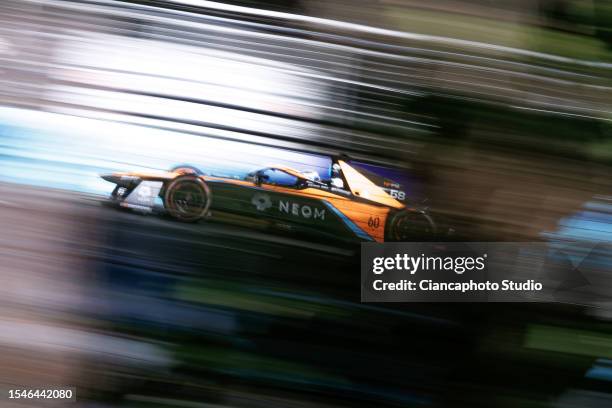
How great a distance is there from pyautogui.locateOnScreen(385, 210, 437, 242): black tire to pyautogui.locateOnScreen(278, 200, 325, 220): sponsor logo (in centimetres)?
14

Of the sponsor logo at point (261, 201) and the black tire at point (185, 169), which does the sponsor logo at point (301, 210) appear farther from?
the black tire at point (185, 169)

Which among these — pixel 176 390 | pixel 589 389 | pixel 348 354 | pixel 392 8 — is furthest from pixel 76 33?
pixel 589 389

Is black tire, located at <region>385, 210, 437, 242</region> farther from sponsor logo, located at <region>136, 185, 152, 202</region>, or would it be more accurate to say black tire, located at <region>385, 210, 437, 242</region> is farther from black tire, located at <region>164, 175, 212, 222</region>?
sponsor logo, located at <region>136, 185, 152, 202</region>

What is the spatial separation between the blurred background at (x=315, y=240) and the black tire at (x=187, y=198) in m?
0.04

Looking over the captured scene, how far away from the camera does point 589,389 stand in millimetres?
1233

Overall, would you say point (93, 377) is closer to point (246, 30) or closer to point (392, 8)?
point (246, 30)

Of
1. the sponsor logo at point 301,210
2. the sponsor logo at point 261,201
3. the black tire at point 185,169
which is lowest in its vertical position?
the sponsor logo at point 301,210

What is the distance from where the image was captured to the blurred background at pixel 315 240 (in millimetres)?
1194

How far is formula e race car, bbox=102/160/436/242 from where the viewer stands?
3.80ft

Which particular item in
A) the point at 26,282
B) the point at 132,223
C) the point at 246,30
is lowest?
the point at 26,282

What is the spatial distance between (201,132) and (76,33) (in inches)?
14.0

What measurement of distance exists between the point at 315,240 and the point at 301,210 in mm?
66

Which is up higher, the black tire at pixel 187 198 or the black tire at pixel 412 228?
the black tire at pixel 187 198

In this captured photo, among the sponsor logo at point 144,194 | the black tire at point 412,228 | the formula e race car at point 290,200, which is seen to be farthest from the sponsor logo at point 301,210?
the sponsor logo at point 144,194
